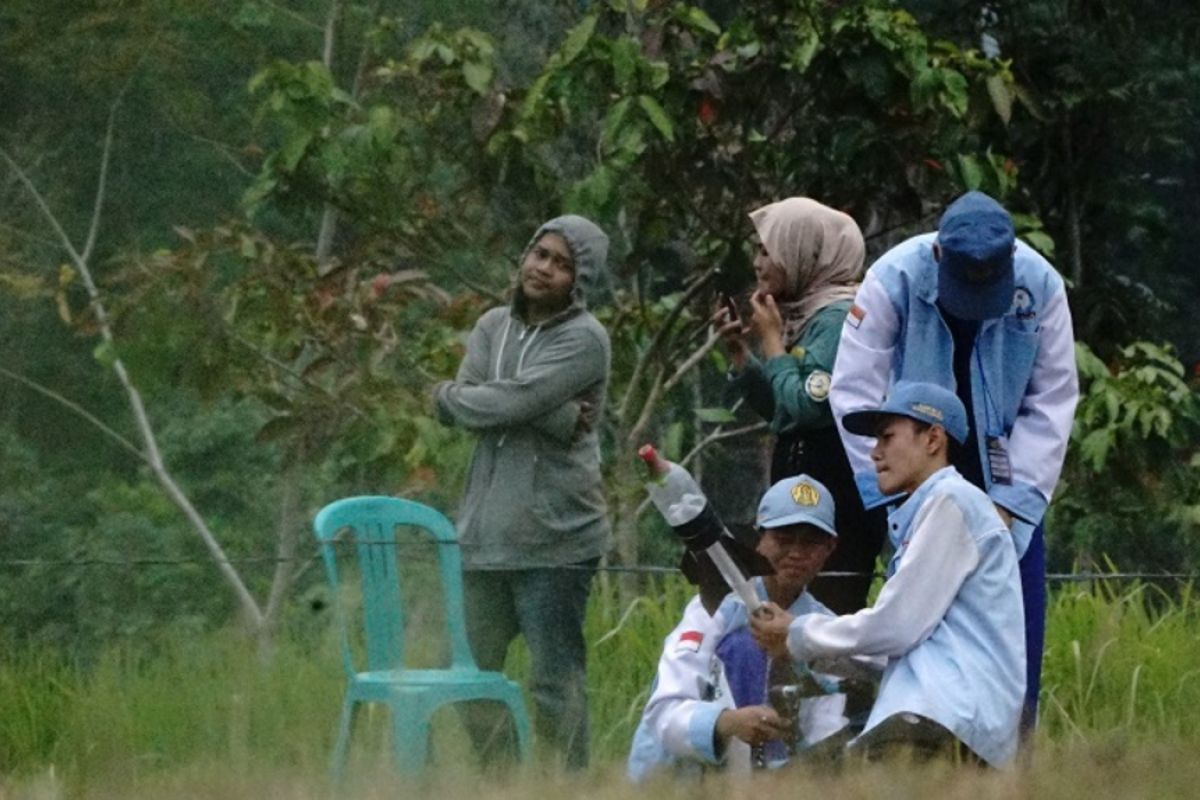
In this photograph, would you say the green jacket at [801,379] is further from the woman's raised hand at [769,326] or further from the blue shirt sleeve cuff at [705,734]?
the blue shirt sleeve cuff at [705,734]

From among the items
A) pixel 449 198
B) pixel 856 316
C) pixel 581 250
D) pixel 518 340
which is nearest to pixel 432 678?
pixel 518 340

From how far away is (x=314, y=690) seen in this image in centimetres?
782

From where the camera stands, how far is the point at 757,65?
8.84 m

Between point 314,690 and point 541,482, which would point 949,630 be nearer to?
point 541,482

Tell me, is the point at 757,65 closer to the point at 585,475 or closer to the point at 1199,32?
the point at 585,475

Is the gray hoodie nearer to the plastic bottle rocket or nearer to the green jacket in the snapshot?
the green jacket

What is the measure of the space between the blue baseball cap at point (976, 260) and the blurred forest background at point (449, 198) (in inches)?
95.8

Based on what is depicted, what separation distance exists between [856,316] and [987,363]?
0.96 feet

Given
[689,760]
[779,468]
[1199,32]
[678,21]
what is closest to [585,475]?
[779,468]

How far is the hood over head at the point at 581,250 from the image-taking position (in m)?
7.02

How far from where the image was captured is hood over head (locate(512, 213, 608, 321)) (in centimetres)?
702

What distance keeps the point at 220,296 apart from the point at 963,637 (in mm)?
4427

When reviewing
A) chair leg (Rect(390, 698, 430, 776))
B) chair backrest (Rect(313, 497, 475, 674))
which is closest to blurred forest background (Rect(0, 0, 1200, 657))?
chair backrest (Rect(313, 497, 475, 674))

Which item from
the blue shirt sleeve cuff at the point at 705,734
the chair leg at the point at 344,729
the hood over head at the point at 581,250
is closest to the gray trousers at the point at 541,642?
the chair leg at the point at 344,729
